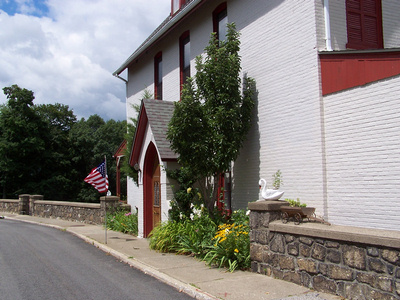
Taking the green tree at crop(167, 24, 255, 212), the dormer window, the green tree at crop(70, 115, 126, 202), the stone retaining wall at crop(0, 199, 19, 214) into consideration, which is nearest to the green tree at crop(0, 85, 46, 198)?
the green tree at crop(70, 115, 126, 202)

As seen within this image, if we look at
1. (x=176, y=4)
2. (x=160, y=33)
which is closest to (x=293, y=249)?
(x=160, y=33)

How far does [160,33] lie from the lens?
15.3 meters

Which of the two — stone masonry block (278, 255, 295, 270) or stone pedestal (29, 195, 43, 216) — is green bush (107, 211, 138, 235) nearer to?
stone masonry block (278, 255, 295, 270)

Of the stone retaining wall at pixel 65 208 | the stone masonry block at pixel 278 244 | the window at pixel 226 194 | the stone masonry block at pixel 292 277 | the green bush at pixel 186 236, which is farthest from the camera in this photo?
the stone retaining wall at pixel 65 208

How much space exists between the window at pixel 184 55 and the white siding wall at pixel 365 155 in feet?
23.7

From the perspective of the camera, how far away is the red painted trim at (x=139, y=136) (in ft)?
43.4

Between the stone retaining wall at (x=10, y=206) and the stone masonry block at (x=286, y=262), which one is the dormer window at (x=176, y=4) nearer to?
the stone masonry block at (x=286, y=262)

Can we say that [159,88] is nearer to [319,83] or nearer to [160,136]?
[160,136]

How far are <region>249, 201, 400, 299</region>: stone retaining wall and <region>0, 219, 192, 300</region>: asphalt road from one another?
1.85 meters

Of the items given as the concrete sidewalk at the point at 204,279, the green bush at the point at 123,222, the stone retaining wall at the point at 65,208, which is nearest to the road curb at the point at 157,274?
the concrete sidewalk at the point at 204,279

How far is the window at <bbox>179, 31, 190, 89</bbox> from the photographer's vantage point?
1486cm

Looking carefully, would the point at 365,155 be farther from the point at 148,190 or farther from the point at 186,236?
the point at 148,190

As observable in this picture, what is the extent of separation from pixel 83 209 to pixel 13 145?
835 inches

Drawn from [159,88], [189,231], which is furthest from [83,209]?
[189,231]
